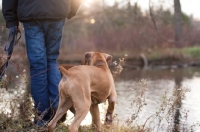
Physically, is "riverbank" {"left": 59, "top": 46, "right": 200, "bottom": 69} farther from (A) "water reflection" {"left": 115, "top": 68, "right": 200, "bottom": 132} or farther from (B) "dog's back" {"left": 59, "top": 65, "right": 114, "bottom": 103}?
(B) "dog's back" {"left": 59, "top": 65, "right": 114, "bottom": 103}

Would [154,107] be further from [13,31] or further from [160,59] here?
[160,59]

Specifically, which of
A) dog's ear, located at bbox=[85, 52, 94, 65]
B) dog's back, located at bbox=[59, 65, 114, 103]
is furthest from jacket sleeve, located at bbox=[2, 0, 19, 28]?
dog's back, located at bbox=[59, 65, 114, 103]

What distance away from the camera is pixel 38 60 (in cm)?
494

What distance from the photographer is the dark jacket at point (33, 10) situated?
4844mm

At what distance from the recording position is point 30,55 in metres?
5.00

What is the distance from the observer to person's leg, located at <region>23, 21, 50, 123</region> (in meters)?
4.95

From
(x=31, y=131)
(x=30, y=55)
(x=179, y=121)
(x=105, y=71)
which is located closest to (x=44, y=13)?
(x=30, y=55)

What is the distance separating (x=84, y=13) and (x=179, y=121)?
14.3 m

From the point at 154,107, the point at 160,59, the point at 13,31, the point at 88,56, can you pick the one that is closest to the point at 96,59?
the point at 88,56

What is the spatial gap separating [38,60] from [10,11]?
651 mm

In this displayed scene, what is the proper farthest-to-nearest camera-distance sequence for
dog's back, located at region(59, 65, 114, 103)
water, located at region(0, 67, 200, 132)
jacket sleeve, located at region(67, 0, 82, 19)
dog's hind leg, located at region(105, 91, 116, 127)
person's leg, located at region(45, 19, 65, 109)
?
water, located at region(0, 67, 200, 132) → jacket sleeve, located at region(67, 0, 82, 19) → person's leg, located at region(45, 19, 65, 109) → dog's hind leg, located at region(105, 91, 116, 127) → dog's back, located at region(59, 65, 114, 103)

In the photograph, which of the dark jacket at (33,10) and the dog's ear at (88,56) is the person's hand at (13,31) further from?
the dog's ear at (88,56)

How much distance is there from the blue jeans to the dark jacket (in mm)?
102

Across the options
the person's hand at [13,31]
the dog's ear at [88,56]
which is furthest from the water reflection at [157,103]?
the person's hand at [13,31]
